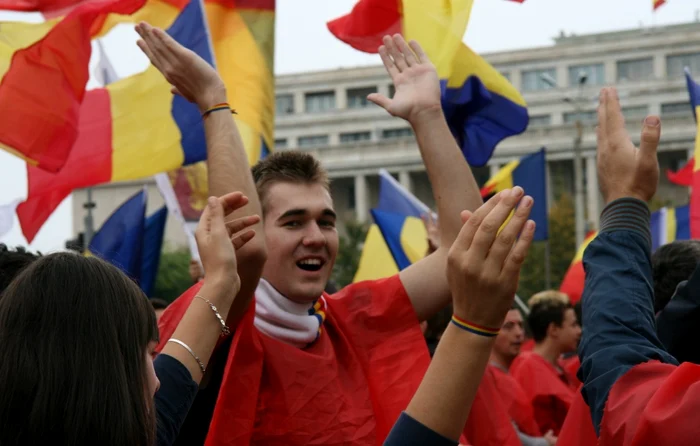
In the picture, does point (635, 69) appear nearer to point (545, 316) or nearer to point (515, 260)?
point (545, 316)

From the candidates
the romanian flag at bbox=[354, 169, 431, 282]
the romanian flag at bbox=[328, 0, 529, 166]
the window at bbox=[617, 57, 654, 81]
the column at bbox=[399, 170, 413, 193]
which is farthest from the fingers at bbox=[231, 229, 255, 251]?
the window at bbox=[617, 57, 654, 81]

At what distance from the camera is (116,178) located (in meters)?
5.66

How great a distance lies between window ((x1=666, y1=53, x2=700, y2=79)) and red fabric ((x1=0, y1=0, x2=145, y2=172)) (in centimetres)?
5086

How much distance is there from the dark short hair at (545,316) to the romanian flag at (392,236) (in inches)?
27.9

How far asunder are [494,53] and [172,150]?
170 feet

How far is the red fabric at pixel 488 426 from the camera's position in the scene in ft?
13.1

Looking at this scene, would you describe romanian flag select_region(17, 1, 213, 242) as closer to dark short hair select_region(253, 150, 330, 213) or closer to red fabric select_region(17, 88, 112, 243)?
red fabric select_region(17, 88, 112, 243)

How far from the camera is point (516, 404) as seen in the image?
533 cm

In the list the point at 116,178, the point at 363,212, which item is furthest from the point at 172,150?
the point at 363,212

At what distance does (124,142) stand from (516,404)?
7.25ft

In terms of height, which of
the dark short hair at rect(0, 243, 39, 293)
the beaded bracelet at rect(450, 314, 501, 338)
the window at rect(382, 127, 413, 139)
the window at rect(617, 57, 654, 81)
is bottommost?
the beaded bracelet at rect(450, 314, 501, 338)

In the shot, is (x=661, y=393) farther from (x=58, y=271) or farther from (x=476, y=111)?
(x=476, y=111)

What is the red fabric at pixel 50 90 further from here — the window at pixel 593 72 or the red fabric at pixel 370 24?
the window at pixel 593 72

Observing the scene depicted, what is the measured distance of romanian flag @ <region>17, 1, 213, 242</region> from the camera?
18.2ft
